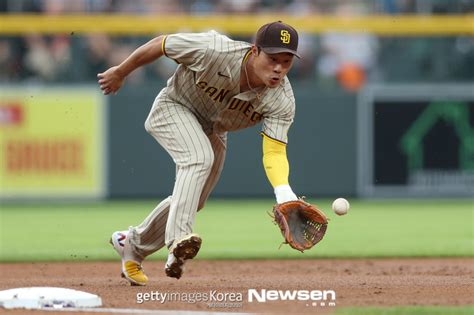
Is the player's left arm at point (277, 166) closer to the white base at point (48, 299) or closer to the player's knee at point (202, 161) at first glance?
the player's knee at point (202, 161)

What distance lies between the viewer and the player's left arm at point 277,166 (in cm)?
654

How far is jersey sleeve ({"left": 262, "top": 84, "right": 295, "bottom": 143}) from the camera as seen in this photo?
6641 mm

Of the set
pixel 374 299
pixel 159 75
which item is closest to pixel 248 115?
pixel 374 299

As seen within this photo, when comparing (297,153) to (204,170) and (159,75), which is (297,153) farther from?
(204,170)

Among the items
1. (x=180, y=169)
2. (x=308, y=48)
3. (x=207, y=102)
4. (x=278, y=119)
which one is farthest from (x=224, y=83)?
(x=308, y=48)

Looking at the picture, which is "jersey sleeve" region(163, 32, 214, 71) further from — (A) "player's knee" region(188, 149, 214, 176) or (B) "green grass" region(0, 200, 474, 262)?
(B) "green grass" region(0, 200, 474, 262)

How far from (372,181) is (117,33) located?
13.5 ft

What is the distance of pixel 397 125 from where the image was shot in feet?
52.6

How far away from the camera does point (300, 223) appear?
6625 millimetres

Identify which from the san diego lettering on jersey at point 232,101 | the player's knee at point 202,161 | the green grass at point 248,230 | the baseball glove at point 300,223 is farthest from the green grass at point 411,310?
the green grass at point 248,230

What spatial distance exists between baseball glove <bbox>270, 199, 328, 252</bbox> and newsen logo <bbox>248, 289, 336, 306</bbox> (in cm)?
27

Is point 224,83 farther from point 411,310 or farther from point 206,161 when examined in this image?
point 411,310

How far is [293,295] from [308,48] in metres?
10.0

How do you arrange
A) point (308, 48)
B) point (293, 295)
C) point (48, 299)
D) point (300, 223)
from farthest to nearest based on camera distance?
1. point (308, 48)
2. point (300, 223)
3. point (293, 295)
4. point (48, 299)
